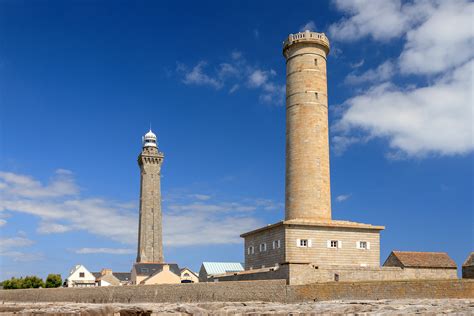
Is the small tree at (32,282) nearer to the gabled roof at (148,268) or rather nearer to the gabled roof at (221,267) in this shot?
the gabled roof at (148,268)

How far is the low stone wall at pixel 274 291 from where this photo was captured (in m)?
21.0

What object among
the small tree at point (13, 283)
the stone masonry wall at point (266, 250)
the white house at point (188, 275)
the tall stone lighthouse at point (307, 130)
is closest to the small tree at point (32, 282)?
the small tree at point (13, 283)

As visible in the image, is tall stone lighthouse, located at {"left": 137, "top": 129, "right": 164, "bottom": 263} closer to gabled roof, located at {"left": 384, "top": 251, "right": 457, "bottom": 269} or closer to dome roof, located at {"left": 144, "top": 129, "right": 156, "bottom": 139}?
dome roof, located at {"left": 144, "top": 129, "right": 156, "bottom": 139}

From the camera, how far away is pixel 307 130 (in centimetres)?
3481

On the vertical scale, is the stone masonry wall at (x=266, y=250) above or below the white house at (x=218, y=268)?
above

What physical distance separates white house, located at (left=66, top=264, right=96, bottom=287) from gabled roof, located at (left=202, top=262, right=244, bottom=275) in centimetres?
1592

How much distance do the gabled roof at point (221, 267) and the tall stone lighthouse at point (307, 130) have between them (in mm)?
21878

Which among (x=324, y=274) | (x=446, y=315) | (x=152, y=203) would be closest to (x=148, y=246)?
(x=152, y=203)

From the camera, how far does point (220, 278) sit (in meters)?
34.9

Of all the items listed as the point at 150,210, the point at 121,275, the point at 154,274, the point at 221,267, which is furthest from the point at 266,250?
the point at 121,275

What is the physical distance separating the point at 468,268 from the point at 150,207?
4413cm

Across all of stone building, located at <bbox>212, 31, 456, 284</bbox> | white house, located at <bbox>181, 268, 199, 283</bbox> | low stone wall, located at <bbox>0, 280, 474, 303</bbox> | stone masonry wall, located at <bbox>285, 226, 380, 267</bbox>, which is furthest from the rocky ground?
white house, located at <bbox>181, 268, 199, 283</bbox>

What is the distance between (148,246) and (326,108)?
36762mm

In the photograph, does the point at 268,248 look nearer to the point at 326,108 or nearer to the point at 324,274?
the point at 324,274
